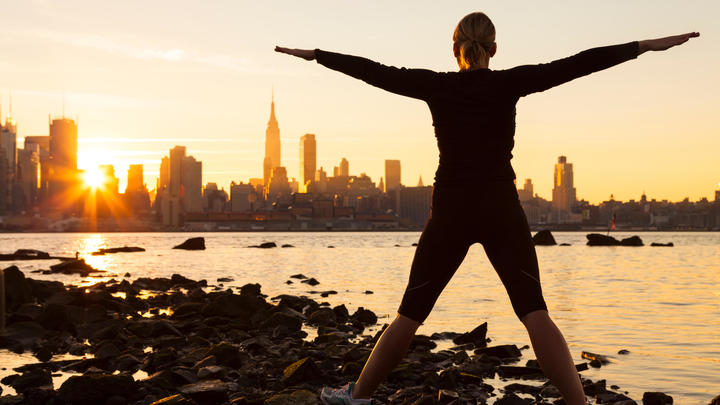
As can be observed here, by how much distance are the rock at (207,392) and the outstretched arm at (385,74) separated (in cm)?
381

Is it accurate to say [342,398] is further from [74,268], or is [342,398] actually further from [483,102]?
[74,268]

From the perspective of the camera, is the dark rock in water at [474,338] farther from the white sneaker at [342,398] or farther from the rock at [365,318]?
the white sneaker at [342,398]

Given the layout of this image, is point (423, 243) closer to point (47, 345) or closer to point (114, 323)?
point (47, 345)

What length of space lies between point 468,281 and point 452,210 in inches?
1128

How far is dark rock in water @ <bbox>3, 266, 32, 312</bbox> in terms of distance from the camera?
16.9 metres

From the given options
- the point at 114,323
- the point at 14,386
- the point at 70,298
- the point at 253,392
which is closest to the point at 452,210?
the point at 253,392

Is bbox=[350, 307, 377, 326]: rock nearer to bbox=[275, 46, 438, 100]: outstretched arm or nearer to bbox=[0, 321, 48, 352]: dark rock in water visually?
bbox=[0, 321, 48, 352]: dark rock in water

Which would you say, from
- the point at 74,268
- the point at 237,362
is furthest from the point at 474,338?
the point at 74,268

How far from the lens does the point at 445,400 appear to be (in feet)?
23.5

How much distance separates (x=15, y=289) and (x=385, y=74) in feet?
51.5

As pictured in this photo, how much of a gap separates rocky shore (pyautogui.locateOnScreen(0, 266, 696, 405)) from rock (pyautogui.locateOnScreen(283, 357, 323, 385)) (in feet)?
0.04

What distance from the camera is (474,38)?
15.3 feet

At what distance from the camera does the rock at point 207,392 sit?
Answer: 7023 millimetres

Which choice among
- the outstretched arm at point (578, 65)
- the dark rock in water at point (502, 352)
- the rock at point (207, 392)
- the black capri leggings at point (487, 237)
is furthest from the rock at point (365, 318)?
the outstretched arm at point (578, 65)
